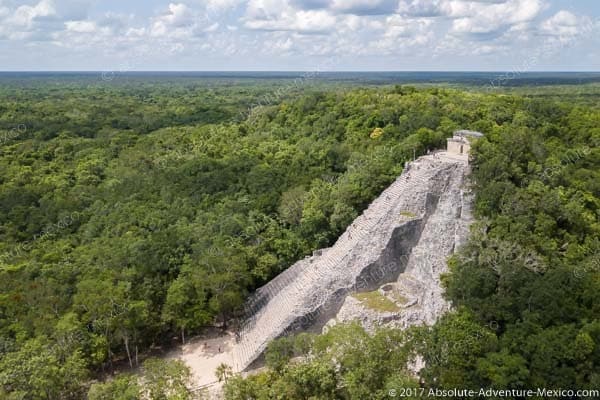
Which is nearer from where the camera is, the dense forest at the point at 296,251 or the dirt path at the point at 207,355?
the dense forest at the point at 296,251

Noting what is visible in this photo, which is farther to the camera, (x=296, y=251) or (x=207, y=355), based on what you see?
(x=296, y=251)

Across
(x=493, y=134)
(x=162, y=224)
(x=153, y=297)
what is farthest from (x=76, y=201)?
(x=493, y=134)

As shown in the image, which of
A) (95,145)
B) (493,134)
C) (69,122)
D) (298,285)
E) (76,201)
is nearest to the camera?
(298,285)

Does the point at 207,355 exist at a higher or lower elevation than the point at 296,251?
lower

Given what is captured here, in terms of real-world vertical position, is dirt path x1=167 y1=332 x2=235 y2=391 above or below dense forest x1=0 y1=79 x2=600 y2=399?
below

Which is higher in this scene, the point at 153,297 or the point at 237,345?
the point at 153,297

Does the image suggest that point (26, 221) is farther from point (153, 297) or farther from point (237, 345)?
point (237, 345)

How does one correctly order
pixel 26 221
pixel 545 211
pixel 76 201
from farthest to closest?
1. pixel 76 201
2. pixel 26 221
3. pixel 545 211

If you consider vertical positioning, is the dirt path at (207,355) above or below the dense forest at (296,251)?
below
